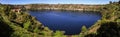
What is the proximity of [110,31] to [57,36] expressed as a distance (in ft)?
96.8

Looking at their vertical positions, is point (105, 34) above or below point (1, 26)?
below

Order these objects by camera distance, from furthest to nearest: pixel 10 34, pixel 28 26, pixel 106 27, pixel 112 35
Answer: pixel 28 26 → pixel 106 27 → pixel 112 35 → pixel 10 34

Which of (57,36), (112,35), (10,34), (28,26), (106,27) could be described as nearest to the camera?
(10,34)

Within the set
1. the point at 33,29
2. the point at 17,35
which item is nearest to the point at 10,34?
the point at 17,35

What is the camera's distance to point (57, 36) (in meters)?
116

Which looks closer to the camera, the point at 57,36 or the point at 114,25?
the point at 114,25

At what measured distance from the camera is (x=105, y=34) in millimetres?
93438

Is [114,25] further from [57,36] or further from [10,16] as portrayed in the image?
[10,16]

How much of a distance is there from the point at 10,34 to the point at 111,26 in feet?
136

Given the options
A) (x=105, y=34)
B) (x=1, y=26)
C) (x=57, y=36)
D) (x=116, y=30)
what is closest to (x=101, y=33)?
(x=105, y=34)

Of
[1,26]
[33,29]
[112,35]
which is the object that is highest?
[1,26]

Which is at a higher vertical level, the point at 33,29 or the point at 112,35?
the point at 112,35

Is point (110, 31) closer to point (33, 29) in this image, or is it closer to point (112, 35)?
point (112, 35)

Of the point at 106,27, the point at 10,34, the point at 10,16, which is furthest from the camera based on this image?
the point at 10,16
